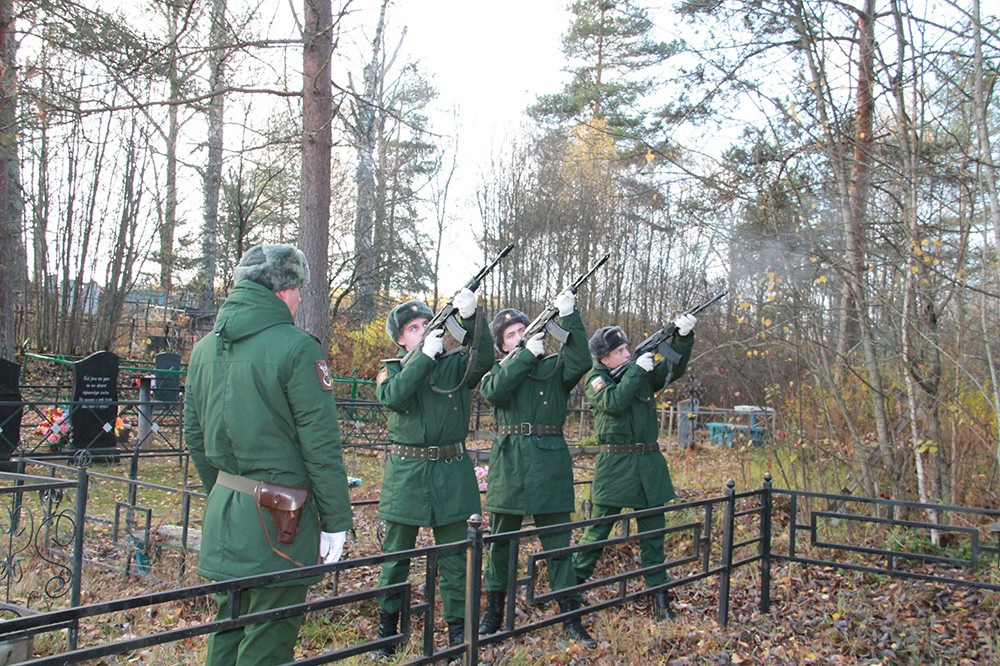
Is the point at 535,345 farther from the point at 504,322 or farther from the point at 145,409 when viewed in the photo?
the point at 145,409

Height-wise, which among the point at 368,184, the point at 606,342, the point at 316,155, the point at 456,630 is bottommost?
the point at 456,630

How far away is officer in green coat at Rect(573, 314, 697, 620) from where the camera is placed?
526 cm

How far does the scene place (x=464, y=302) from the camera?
456 centimetres

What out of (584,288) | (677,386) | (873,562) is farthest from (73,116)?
(677,386)

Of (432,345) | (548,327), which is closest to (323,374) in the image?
(432,345)

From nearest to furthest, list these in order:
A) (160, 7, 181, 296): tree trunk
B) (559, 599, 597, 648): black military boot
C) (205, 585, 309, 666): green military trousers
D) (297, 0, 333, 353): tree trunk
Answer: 1. (205, 585, 309, 666): green military trousers
2. (559, 599, 597, 648): black military boot
3. (297, 0, 333, 353): tree trunk
4. (160, 7, 181, 296): tree trunk

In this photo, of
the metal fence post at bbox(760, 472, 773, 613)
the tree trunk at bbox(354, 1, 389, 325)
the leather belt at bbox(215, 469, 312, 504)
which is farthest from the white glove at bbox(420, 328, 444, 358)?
the tree trunk at bbox(354, 1, 389, 325)

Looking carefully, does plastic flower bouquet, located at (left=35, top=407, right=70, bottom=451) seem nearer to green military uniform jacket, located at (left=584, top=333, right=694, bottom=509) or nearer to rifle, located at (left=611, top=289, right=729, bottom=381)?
green military uniform jacket, located at (left=584, top=333, right=694, bottom=509)

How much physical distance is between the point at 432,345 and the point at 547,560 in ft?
4.77

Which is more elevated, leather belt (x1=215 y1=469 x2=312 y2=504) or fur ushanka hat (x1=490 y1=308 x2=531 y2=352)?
fur ushanka hat (x1=490 y1=308 x2=531 y2=352)

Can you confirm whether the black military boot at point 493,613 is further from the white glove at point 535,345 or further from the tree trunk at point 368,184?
the tree trunk at point 368,184

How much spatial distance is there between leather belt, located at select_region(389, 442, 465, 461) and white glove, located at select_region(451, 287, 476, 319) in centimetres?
77

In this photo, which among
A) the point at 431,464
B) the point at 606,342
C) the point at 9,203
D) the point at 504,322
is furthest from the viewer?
the point at 9,203

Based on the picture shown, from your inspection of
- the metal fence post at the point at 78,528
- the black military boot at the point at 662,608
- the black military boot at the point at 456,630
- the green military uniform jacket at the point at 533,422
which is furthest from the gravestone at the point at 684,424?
the metal fence post at the point at 78,528
